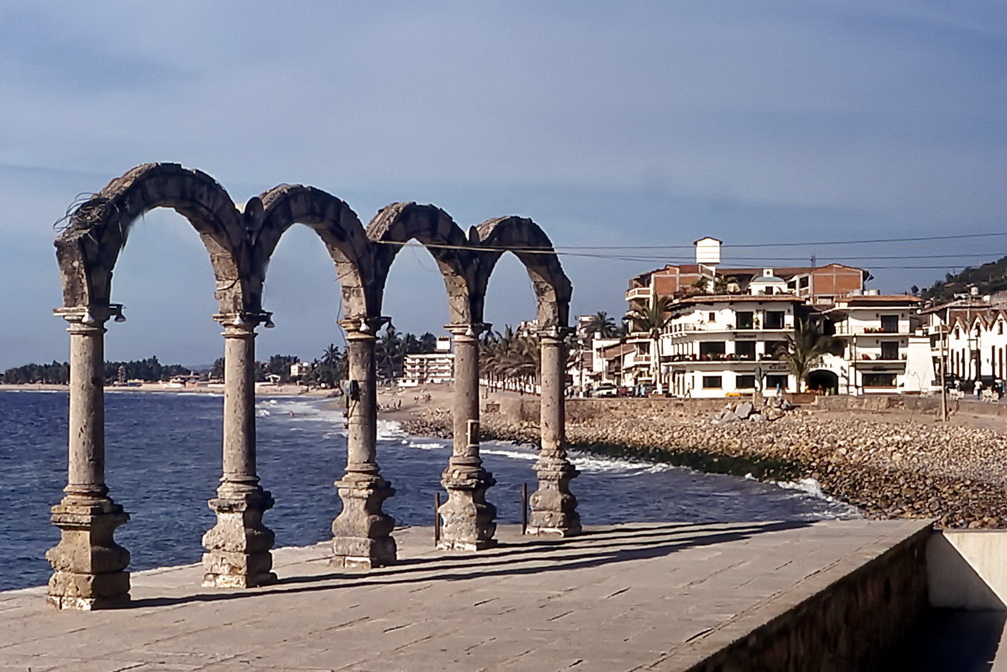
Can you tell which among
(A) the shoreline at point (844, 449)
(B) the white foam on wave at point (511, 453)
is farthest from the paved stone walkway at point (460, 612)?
(B) the white foam on wave at point (511, 453)

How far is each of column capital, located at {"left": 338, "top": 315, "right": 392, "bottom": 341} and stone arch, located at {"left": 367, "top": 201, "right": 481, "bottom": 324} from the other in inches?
12.5

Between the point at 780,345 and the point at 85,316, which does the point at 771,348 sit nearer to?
the point at 780,345

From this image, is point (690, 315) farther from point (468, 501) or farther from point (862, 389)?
point (468, 501)

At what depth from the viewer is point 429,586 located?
14.4 metres

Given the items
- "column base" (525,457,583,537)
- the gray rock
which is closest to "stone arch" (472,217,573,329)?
"column base" (525,457,583,537)

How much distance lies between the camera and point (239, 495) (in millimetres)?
14539

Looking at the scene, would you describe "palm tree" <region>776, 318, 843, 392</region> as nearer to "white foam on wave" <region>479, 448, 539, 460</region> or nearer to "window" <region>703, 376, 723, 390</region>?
"window" <region>703, 376, 723, 390</region>

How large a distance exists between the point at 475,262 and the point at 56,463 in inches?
2443

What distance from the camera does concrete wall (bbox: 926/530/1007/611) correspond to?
58.1 feet

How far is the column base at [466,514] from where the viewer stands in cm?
1797

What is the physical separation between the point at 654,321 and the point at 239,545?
80.8m

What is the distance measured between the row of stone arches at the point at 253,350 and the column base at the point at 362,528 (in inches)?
0.7

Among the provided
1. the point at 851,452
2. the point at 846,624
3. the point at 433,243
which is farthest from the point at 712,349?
the point at 846,624

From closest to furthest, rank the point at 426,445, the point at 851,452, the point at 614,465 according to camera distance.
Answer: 1. the point at 851,452
2. the point at 614,465
3. the point at 426,445
